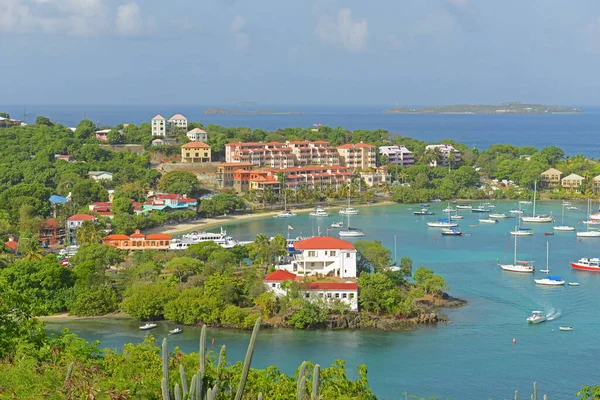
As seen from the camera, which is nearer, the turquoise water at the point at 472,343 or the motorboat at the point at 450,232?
the turquoise water at the point at 472,343

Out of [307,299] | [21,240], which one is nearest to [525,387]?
[307,299]

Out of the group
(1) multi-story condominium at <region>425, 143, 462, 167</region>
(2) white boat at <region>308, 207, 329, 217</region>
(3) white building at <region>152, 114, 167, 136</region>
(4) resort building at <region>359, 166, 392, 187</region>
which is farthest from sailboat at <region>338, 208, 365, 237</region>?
(3) white building at <region>152, 114, 167, 136</region>

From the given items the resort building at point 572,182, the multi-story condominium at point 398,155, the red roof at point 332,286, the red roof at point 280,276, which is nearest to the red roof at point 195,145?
the multi-story condominium at point 398,155

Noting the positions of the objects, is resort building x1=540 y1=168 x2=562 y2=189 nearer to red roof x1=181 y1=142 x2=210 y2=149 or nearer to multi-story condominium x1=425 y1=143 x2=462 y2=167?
multi-story condominium x1=425 y1=143 x2=462 y2=167

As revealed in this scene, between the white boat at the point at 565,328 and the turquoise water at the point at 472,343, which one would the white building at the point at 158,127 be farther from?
the white boat at the point at 565,328

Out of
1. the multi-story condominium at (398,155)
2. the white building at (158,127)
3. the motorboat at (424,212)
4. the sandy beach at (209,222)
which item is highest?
the white building at (158,127)

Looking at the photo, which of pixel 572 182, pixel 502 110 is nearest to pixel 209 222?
pixel 572 182

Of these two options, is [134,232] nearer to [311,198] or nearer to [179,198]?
[179,198]
